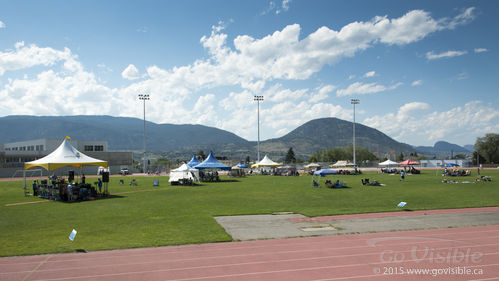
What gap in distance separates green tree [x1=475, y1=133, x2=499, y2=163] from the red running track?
111 meters

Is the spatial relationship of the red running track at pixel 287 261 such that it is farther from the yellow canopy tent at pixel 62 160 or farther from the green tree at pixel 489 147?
the green tree at pixel 489 147

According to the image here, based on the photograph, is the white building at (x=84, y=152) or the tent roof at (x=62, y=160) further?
the white building at (x=84, y=152)

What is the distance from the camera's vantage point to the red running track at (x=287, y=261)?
780cm

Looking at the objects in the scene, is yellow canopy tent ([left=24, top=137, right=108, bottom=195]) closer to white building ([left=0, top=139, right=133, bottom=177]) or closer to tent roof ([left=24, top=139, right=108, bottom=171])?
tent roof ([left=24, top=139, right=108, bottom=171])

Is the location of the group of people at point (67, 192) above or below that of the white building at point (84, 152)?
below

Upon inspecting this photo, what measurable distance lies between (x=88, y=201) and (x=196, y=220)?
1105 centimetres

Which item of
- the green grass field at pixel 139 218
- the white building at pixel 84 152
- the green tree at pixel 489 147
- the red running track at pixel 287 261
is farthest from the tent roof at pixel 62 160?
the green tree at pixel 489 147

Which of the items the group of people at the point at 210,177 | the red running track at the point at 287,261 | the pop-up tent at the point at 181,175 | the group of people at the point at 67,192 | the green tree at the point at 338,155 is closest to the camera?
the red running track at the point at 287,261

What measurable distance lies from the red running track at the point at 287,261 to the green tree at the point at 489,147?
363 feet

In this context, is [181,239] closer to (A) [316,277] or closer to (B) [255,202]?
(A) [316,277]

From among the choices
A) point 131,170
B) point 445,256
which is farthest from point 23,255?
point 131,170

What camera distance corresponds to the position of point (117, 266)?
8500mm

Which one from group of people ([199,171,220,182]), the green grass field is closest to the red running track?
the green grass field

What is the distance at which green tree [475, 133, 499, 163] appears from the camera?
10012 centimetres
